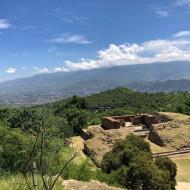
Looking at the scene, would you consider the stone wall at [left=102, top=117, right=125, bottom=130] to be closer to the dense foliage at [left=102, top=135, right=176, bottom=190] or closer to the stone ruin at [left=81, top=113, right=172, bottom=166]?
the stone ruin at [left=81, top=113, right=172, bottom=166]

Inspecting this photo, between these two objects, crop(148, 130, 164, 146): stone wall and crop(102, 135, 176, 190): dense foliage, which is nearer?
crop(102, 135, 176, 190): dense foliage

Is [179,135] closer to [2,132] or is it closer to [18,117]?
[2,132]

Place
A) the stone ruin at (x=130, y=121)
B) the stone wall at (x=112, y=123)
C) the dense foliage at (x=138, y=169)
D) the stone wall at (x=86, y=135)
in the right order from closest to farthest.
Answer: the dense foliage at (x=138, y=169)
the stone wall at (x=86, y=135)
the stone wall at (x=112, y=123)
the stone ruin at (x=130, y=121)

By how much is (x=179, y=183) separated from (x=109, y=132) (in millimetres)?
9308

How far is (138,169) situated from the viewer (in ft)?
58.5

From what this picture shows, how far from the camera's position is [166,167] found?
19.5 meters

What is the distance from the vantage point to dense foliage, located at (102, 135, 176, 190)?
58.2 ft

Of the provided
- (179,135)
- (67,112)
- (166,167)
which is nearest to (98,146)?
(179,135)

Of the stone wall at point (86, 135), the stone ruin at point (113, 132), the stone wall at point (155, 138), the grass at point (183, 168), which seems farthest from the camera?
the stone wall at point (86, 135)

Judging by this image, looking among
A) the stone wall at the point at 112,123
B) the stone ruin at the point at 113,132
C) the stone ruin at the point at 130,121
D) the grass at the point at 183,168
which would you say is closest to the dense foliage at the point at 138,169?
the grass at the point at 183,168

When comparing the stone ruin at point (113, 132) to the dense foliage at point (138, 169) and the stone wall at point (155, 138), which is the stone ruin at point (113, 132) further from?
the dense foliage at point (138, 169)

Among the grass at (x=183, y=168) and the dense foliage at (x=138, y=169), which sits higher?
the dense foliage at (x=138, y=169)

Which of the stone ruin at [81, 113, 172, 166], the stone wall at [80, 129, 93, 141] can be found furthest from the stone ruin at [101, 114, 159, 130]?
the stone wall at [80, 129, 93, 141]

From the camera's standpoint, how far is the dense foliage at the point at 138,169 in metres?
17.7
